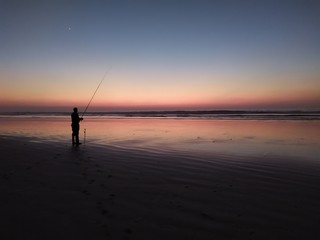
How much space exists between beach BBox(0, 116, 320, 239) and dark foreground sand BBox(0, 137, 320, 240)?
0.7 inches

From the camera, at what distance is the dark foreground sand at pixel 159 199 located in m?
4.64

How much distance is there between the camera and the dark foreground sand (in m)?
4.64

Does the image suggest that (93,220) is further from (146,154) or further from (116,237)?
(146,154)

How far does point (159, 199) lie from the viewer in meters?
6.11

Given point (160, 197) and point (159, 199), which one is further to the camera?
point (160, 197)

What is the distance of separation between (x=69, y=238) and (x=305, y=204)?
436 centimetres

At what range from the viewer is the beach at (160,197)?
4.65 metres

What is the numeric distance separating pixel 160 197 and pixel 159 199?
5.1 inches

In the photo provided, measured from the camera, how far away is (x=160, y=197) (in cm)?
624

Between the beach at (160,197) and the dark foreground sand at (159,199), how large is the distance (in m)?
0.02

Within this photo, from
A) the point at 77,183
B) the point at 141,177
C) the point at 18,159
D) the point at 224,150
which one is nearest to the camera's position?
the point at 77,183

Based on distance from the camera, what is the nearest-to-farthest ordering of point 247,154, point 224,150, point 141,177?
point 141,177 < point 247,154 < point 224,150

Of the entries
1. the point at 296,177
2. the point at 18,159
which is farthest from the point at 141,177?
the point at 18,159

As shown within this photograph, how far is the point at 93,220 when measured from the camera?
16.3 feet
